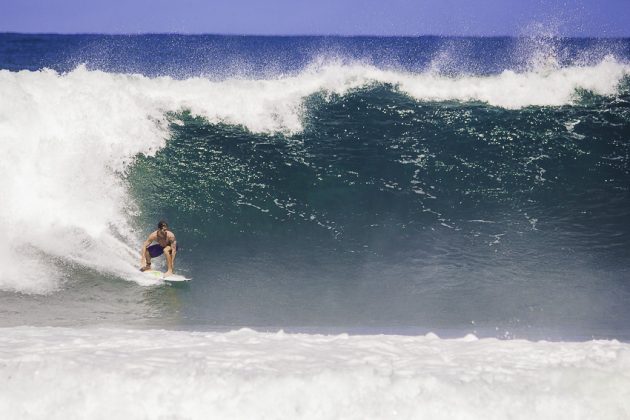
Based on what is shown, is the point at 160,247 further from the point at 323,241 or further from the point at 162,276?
the point at 323,241

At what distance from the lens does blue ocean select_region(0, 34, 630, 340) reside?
25.0ft

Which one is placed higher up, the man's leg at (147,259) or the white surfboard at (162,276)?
the man's leg at (147,259)

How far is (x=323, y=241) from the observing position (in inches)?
383

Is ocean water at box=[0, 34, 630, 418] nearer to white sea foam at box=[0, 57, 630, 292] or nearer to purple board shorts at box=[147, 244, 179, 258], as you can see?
white sea foam at box=[0, 57, 630, 292]

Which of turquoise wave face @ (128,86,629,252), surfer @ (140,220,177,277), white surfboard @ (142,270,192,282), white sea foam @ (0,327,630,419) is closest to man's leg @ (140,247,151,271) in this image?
A: surfer @ (140,220,177,277)

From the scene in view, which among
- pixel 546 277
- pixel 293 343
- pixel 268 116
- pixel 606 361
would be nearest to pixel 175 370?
pixel 293 343

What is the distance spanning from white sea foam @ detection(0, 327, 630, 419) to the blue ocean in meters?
1.97

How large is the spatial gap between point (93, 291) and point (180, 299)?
1.10m

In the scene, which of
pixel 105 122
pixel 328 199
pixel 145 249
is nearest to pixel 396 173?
pixel 328 199

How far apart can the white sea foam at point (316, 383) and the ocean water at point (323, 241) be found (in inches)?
0.7

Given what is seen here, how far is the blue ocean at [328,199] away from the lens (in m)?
7.62

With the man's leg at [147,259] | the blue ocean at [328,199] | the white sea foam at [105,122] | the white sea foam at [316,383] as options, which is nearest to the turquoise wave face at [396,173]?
the blue ocean at [328,199]

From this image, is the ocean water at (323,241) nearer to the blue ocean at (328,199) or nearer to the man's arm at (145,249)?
the blue ocean at (328,199)

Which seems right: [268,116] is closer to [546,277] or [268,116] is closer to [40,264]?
[40,264]
